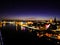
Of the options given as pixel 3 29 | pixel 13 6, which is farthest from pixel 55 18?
pixel 3 29

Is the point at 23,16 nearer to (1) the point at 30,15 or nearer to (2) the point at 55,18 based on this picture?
(1) the point at 30,15

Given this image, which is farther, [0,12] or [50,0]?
[50,0]

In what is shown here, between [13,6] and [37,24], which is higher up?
[13,6]

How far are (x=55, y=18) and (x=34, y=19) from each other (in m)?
0.40

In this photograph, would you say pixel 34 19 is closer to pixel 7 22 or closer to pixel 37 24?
pixel 37 24

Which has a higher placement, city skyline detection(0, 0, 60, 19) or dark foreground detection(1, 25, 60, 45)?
city skyline detection(0, 0, 60, 19)

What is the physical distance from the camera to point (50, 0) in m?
2.47

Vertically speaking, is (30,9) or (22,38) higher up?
(30,9)

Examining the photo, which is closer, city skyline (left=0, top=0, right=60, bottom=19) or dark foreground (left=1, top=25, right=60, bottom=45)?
dark foreground (left=1, top=25, right=60, bottom=45)

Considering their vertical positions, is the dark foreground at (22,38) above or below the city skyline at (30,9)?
below

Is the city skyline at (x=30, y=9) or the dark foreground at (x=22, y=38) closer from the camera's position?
the dark foreground at (x=22, y=38)

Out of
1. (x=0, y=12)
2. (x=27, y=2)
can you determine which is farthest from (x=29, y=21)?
(x=0, y=12)

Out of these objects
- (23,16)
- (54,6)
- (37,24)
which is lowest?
(37,24)

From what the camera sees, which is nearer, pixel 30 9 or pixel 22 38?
pixel 22 38
